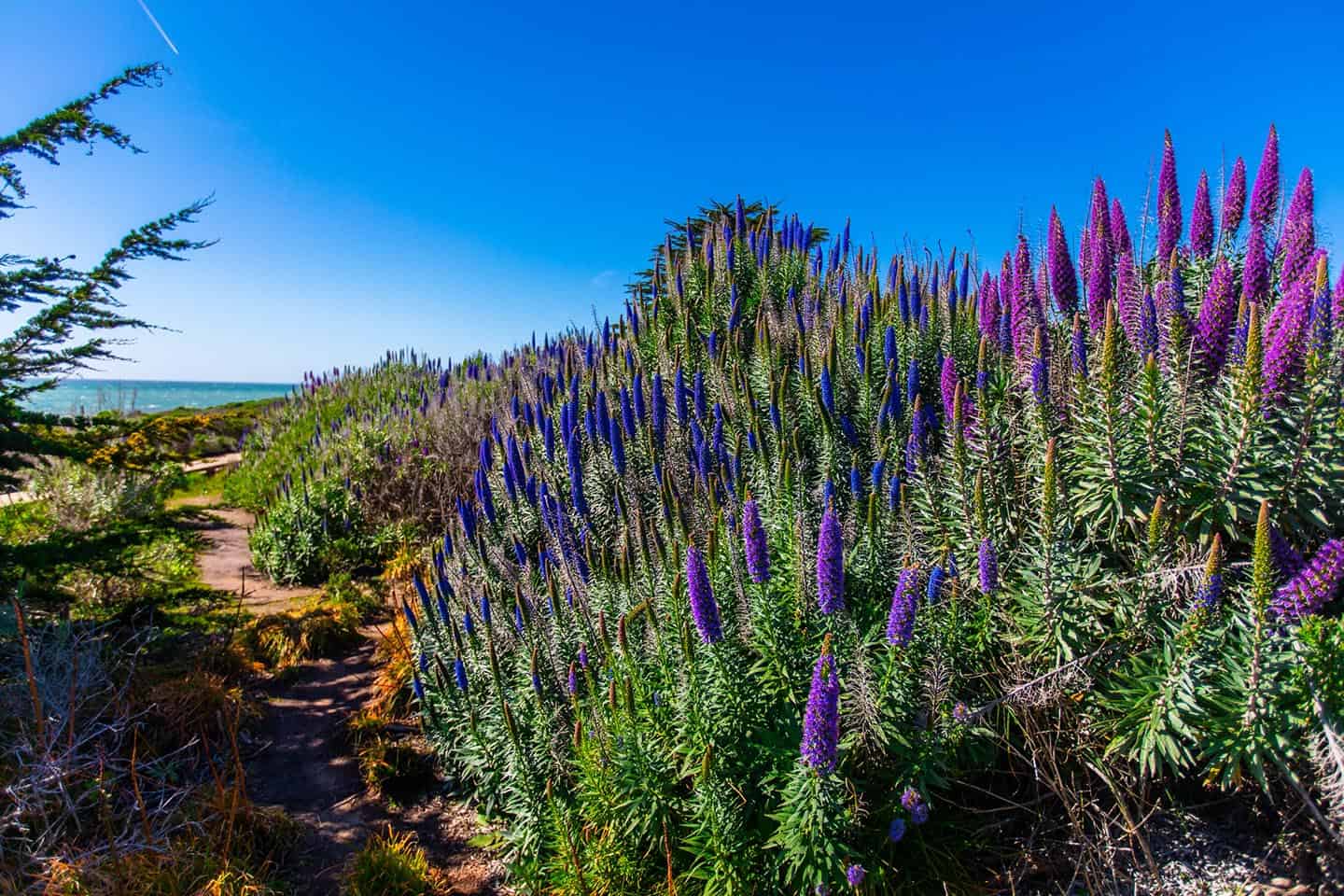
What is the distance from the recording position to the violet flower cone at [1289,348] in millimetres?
2464

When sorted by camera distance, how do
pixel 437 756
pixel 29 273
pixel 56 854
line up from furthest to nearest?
pixel 29 273 < pixel 437 756 < pixel 56 854

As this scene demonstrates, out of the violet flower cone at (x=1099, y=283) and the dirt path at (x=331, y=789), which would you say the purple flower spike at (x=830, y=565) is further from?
the dirt path at (x=331, y=789)

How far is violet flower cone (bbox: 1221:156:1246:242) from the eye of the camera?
3869 millimetres

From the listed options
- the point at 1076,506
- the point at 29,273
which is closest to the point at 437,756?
the point at 1076,506

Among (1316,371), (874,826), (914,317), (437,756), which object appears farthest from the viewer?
(914,317)

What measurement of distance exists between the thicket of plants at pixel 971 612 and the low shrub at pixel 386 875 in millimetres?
521

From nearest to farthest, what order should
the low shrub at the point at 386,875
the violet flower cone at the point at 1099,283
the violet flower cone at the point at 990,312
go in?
the low shrub at the point at 386,875 < the violet flower cone at the point at 1099,283 < the violet flower cone at the point at 990,312

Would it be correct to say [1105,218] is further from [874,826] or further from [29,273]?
[29,273]

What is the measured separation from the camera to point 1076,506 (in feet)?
9.72

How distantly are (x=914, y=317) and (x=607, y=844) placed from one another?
A: 4578 mm

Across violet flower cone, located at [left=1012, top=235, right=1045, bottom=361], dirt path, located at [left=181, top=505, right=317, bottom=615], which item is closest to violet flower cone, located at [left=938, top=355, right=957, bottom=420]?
violet flower cone, located at [left=1012, top=235, right=1045, bottom=361]

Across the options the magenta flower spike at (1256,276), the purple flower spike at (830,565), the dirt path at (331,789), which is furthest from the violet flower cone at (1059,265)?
the dirt path at (331,789)

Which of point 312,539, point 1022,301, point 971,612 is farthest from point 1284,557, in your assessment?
point 312,539

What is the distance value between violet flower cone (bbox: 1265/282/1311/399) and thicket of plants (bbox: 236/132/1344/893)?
0.01 metres
